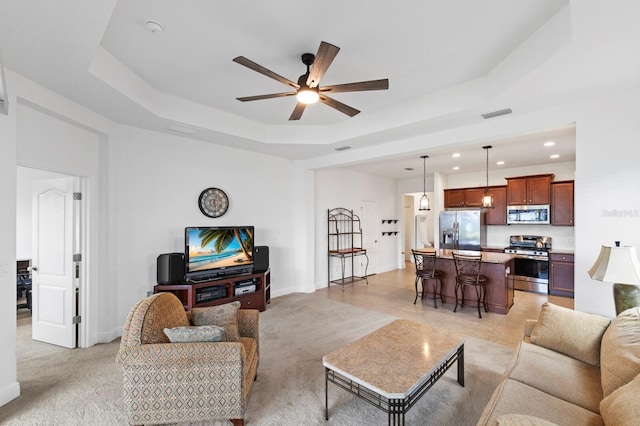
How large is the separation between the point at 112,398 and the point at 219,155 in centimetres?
352

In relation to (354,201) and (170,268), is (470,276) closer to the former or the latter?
(354,201)

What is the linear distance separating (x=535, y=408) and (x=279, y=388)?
6.21ft

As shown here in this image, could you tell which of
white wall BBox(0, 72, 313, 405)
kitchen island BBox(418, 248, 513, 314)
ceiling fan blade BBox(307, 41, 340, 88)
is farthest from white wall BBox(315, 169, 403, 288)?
ceiling fan blade BBox(307, 41, 340, 88)

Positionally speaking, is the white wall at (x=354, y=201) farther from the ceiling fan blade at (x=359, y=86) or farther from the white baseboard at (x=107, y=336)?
the ceiling fan blade at (x=359, y=86)

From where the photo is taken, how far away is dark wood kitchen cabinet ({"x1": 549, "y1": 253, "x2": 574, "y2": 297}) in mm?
5668

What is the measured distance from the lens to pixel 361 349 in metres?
2.40

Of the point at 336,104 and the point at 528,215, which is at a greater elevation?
the point at 336,104

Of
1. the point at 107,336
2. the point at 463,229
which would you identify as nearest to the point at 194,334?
the point at 107,336

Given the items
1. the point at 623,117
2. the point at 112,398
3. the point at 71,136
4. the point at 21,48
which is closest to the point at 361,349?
the point at 112,398

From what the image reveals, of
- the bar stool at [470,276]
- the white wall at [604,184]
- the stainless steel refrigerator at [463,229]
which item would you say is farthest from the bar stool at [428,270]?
the white wall at [604,184]

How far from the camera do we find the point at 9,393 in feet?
8.20

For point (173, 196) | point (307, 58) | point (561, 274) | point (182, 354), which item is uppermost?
point (307, 58)

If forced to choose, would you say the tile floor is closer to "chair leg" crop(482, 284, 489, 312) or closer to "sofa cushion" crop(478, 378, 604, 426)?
"chair leg" crop(482, 284, 489, 312)

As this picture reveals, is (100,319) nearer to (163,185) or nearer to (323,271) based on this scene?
(163,185)
